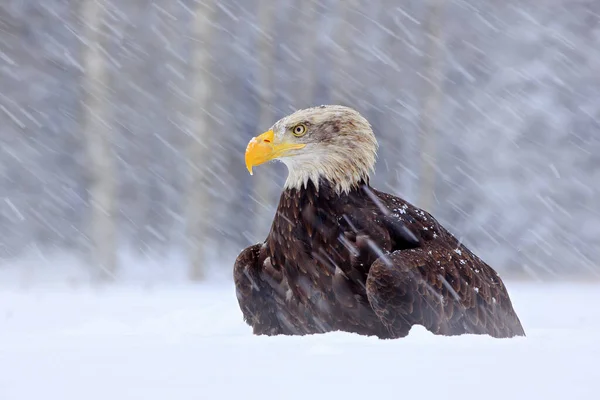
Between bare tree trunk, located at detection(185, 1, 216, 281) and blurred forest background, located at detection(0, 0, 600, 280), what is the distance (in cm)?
197

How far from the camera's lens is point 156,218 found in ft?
69.1

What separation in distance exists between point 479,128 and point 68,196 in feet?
40.4

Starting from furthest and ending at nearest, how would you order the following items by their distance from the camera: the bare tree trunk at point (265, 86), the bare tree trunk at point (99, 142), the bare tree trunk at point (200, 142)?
the bare tree trunk at point (265, 86) → the bare tree trunk at point (200, 142) → the bare tree trunk at point (99, 142)

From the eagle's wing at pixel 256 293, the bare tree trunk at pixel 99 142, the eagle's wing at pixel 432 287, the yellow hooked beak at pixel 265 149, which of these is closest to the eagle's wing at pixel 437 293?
the eagle's wing at pixel 432 287

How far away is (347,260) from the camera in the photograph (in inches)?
153

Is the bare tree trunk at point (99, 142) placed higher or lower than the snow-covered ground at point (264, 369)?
lower

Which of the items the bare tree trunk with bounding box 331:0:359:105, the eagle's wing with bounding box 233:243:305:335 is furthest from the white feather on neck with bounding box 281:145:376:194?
the bare tree trunk with bounding box 331:0:359:105

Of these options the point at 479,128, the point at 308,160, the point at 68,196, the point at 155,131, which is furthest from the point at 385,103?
the point at 308,160

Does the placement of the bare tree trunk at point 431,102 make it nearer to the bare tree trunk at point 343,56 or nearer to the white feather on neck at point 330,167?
the bare tree trunk at point 343,56

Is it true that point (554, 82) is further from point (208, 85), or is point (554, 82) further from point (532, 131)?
point (208, 85)

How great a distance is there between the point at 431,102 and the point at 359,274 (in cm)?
1048

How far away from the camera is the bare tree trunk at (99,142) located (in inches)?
480

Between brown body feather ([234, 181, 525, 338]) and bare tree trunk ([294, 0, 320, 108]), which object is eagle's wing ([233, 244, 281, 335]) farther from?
bare tree trunk ([294, 0, 320, 108])

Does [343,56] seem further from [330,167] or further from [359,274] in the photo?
[359,274]
